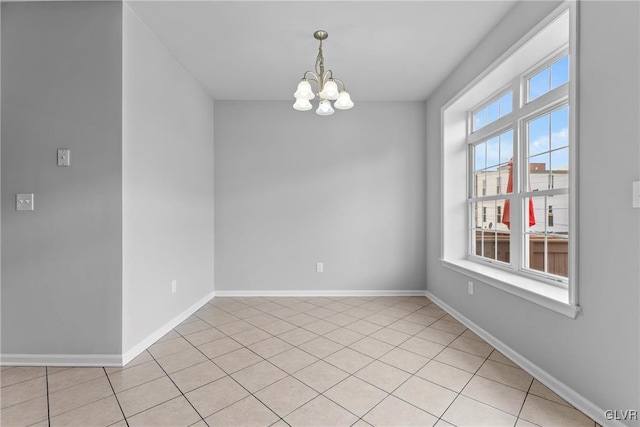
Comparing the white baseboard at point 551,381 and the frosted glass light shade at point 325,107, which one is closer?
the white baseboard at point 551,381

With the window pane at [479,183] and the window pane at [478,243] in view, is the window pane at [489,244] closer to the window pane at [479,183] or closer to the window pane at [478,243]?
the window pane at [478,243]

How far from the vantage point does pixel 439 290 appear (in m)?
3.65

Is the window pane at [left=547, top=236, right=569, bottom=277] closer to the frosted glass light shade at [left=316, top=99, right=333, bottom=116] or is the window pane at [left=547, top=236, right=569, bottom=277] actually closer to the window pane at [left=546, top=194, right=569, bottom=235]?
the window pane at [left=546, top=194, right=569, bottom=235]

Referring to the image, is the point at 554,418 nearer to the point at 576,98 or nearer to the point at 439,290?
the point at 576,98

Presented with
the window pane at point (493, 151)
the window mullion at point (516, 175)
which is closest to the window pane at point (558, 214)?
the window mullion at point (516, 175)

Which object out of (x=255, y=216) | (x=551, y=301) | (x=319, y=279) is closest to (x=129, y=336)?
(x=255, y=216)

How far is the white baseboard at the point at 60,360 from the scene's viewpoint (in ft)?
7.21

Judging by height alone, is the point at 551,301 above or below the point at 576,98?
below

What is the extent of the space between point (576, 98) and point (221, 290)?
4116mm

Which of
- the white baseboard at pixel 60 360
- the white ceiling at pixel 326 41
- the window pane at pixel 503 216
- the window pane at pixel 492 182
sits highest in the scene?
the white ceiling at pixel 326 41

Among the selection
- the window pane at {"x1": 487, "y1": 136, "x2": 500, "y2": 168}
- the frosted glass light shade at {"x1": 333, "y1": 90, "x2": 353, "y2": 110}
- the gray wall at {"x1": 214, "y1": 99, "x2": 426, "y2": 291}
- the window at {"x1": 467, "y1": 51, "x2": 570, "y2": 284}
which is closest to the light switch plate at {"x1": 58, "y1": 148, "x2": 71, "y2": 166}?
the gray wall at {"x1": 214, "y1": 99, "x2": 426, "y2": 291}

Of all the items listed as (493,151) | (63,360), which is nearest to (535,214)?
(493,151)

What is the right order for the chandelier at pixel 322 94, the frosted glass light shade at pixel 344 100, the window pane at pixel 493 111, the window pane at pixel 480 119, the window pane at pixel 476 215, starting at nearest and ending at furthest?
the chandelier at pixel 322 94 < the frosted glass light shade at pixel 344 100 < the window pane at pixel 493 111 < the window pane at pixel 480 119 < the window pane at pixel 476 215

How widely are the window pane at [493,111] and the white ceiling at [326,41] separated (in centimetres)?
60
